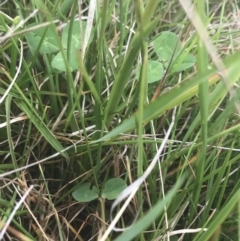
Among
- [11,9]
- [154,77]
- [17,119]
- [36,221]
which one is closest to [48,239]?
[36,221]

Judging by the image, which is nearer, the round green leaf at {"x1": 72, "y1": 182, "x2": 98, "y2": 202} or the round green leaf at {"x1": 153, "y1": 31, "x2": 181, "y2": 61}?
the round green leaf at {"x1": 72, "y1": 182, "x2": 98, "y2": 202}

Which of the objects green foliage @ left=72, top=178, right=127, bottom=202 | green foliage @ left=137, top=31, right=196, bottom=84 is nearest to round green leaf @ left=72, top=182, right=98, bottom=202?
green foliage @ left=72, top=178, right=127, bottom=202

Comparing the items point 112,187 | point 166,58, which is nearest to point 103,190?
point 112,187

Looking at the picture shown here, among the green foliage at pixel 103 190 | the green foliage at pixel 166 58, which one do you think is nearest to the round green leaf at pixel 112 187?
the green foliage at pixel 103 190

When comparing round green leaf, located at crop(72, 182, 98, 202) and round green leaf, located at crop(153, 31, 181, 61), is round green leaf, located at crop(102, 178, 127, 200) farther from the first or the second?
round green leaf, located at crop(153, 31, 181, 61)

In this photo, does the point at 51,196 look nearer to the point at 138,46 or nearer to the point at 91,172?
the point at 91,172

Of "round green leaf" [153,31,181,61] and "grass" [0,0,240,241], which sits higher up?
"round green leaf" [153,31,181,61]

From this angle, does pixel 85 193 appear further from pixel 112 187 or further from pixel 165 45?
pixel 165 45
